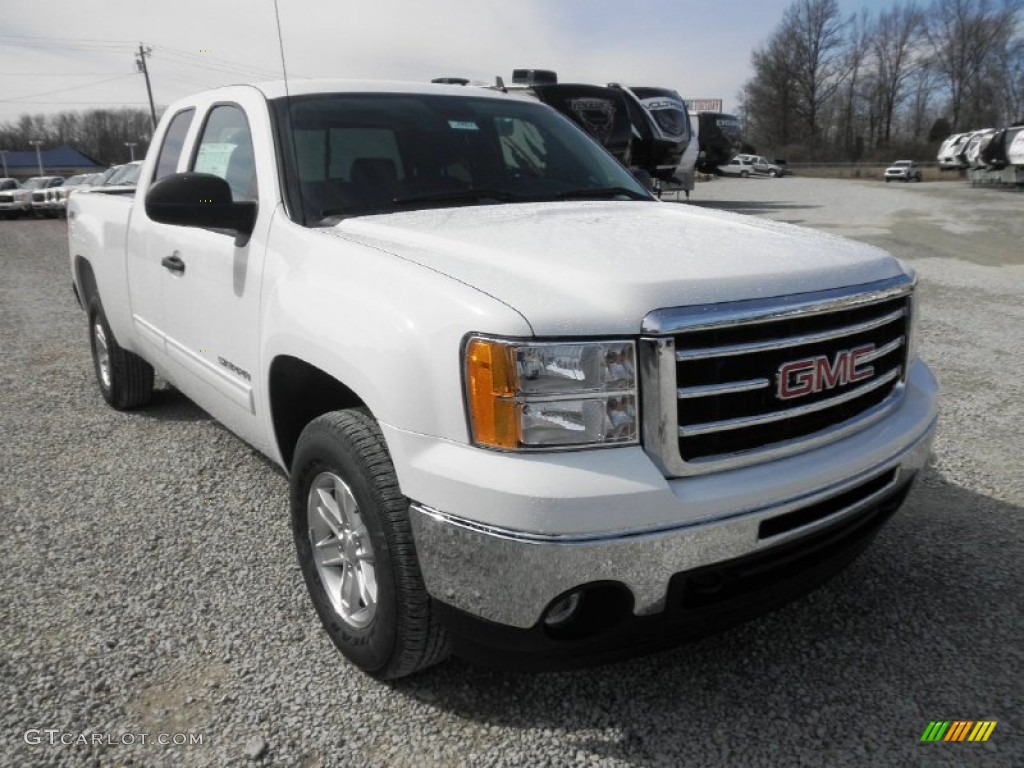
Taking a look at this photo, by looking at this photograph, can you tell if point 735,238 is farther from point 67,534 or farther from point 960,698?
point 67,534

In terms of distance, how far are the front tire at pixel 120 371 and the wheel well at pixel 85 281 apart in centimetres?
8

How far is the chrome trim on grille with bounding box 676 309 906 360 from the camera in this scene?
186 centimetres

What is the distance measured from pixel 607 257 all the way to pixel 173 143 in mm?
2711

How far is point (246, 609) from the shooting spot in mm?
2762

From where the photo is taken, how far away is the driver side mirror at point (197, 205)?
2613 millimetres

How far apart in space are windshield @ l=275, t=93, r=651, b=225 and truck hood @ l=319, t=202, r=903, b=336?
20 centimetres

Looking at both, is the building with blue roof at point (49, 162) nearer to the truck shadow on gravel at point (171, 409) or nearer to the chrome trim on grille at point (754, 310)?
the truck shadow on gravel at point (171, 409)

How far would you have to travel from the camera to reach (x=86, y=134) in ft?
313

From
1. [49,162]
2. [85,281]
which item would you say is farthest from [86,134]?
[85,281]

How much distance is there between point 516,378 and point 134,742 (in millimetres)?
1462

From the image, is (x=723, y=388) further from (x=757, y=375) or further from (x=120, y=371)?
(x=120, y=371)

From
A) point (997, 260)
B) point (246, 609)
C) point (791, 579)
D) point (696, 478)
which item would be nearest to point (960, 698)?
point (791, 579)

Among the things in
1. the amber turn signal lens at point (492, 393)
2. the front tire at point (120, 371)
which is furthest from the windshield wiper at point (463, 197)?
the front tire at point (120, 371)

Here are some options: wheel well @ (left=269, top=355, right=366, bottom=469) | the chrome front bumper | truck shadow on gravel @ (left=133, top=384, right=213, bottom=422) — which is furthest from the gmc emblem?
truck shadow on gravel @ (left=133, top=384, right=213, bottom=422)
